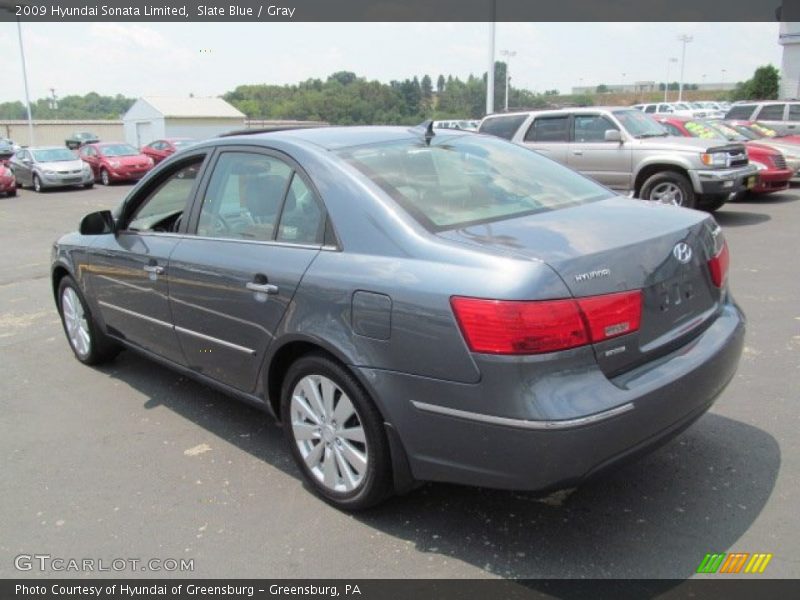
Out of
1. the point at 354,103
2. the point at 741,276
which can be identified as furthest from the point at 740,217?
the point at 354,103

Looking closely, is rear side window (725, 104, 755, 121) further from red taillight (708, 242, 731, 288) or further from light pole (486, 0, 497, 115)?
red taillight (708, 242, 731, 288)

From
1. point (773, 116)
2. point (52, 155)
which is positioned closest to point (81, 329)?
point (773, 116)

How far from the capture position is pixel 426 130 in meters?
3.89

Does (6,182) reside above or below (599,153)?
below

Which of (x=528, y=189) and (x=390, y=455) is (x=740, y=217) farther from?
(x=390, y=455)

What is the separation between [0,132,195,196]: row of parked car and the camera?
2262 centimetres

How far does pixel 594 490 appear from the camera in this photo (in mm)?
3291

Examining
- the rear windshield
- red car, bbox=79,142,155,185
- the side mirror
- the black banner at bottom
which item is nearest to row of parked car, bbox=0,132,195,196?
red car, bbox=79,142,155,185

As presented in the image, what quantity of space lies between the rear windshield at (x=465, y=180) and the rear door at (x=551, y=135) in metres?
8.22

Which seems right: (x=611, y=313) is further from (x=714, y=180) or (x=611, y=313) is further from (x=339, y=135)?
(x=714, y=180)

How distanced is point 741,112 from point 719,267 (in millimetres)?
18352

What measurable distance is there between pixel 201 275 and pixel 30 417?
5.94 ft

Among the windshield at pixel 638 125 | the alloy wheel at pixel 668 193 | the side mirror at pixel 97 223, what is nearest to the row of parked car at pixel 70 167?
the windshield at pixel 638 125

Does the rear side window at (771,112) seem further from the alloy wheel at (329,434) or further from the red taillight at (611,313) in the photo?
the alloy wheel at (329,434)
